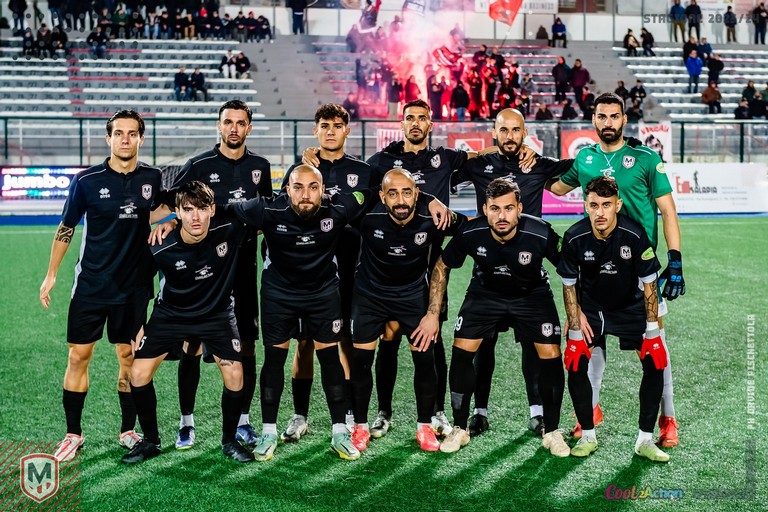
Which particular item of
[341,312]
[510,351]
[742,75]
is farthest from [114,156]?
[742,75]

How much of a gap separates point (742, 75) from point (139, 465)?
3294cm

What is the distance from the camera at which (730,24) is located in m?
34.7

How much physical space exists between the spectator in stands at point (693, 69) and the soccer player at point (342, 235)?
28184 mm

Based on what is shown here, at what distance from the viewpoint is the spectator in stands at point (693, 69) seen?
103ft

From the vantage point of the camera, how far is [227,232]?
5.66 meters

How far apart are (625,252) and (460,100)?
1980 cm

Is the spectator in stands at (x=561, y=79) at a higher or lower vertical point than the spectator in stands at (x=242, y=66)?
lower

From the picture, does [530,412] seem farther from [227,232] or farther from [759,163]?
[759,163]

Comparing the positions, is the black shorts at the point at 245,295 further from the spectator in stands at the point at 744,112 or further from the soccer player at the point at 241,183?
the spectator in stands at the point at 744,112

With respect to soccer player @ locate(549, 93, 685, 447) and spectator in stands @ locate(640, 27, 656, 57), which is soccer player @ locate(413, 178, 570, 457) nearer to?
soccer player @ locate(549, 93, 685, 447)

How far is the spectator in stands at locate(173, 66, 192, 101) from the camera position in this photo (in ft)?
86.7

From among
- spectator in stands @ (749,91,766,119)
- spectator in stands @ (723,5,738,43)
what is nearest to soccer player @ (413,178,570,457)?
spectator in stands @ (749,91,766,119)

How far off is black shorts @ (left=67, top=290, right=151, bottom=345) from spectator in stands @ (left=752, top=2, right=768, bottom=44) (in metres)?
34.9

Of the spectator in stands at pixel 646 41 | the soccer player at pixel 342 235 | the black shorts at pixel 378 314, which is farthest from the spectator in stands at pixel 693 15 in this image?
the black shorts at pixel 378 314
